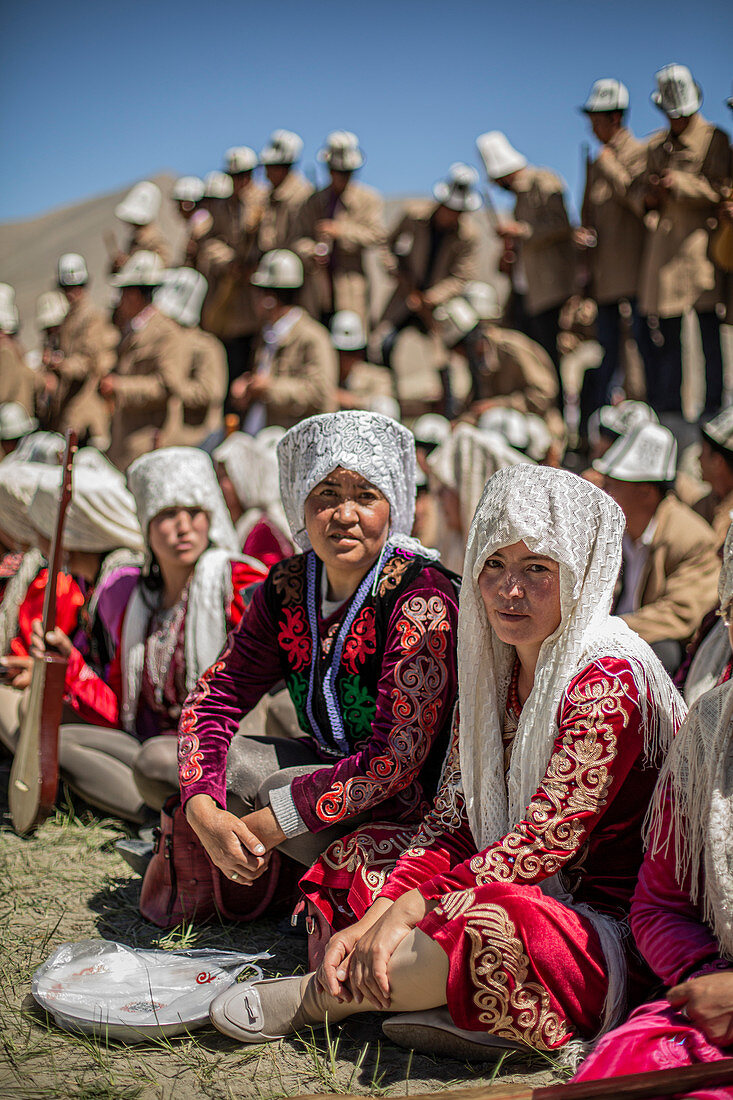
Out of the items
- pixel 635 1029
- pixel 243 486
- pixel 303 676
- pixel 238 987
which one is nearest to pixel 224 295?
pixel 243 486

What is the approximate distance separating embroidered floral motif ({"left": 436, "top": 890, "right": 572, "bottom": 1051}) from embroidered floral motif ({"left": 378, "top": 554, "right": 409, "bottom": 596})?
0.95 metres

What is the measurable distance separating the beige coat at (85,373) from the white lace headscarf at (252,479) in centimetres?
455

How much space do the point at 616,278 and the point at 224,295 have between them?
3444 mm

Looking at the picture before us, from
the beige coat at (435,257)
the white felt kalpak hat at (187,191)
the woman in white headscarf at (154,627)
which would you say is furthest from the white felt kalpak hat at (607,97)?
the white felt kalpak hat at (187,191)

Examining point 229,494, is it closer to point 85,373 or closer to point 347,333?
point 347,333

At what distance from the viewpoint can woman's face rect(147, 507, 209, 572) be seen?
3922 millimetres

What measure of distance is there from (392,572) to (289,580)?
35 cm

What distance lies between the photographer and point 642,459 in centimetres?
464

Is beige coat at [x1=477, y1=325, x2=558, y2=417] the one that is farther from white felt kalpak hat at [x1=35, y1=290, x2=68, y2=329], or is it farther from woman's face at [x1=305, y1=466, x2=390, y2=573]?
white felt kalpak hat at [x1=35, y1=290, x2=68, y2=329]

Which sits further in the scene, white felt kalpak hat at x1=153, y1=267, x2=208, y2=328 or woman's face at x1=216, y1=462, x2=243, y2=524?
white felt kalpak hat at x1=153, y1=267, x2=208, y2=328

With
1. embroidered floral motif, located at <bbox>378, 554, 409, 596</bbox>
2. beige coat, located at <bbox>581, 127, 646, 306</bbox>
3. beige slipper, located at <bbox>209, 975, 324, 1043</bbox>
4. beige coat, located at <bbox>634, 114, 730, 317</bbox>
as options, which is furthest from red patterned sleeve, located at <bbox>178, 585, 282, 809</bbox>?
beige coat, located at <bbox>581, 127, 646, 306</bbox>

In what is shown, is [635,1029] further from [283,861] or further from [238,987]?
[283,861]

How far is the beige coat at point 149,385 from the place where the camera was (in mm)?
8102

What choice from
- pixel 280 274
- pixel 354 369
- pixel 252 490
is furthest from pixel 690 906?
pixel 354 369
